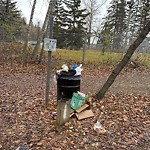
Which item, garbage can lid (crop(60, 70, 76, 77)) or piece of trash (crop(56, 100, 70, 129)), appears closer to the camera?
piece of trash (crop(56, 100, 70, 129))

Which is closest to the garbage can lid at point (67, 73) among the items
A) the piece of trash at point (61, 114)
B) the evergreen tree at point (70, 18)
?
the piece of trash at point (61, 114)

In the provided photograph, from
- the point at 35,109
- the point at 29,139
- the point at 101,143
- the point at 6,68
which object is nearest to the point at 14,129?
the point at 29,139

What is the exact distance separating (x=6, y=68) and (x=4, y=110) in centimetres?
628

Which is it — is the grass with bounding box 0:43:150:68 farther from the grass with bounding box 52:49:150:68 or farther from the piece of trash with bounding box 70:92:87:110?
the piece of trash with bounding box 70:92:87:110

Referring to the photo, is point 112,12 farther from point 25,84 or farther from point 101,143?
point 101,143

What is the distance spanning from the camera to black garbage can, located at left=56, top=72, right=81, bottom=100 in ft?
15.6

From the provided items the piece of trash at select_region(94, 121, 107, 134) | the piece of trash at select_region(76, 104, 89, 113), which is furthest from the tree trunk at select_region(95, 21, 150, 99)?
the piece of trash at select_region(94, 121, 107, 134)

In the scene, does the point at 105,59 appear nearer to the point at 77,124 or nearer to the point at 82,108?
the point at 82,108

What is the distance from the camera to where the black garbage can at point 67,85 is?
4742mm

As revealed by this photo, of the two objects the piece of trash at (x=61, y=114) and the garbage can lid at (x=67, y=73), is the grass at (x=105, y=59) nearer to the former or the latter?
the garbage can lid at (x=67, y=73)

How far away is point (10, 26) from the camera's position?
49.1ft

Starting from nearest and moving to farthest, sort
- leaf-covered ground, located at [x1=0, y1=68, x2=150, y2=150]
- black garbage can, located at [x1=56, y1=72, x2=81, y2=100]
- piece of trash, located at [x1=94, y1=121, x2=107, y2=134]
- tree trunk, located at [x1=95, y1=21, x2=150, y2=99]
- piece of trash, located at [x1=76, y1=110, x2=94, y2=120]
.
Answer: leaf-covered ground, located at [x1=0, y1=68, x2=150, y2=150] < piece of trash, located at [x1=94, y1=121, x2=107, y2=134] < piece of trash, located at [x1=76, y1=110, x2=94, y2=120] < black garbage can, located at [x1=56, y1=72, x2=81, y2=100] < tree trunk, located at [x1=95, y1=21, x2=150, y2=99]

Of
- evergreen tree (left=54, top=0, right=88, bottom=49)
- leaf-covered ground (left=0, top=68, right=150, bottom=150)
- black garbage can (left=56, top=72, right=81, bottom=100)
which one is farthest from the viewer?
evergreen tree (left=54, top=0, right=88, bottom=49)

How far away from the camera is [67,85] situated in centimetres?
477
